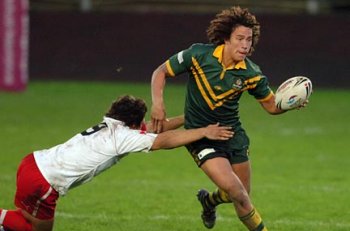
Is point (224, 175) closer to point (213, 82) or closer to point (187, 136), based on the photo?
point (187, 136)

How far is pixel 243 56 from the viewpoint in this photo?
27.6 ft

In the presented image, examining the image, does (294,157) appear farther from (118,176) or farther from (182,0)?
(182,0)

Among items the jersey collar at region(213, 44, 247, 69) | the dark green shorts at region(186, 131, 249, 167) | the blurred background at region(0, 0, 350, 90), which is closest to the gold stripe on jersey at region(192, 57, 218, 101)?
the jersey collar at region(213, 44, 247, 69)

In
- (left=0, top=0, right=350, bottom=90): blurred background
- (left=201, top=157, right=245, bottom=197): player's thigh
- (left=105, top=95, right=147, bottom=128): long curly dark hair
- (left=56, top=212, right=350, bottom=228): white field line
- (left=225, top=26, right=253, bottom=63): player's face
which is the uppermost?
(left=225, top=26, right=253, bottom=63): player's face

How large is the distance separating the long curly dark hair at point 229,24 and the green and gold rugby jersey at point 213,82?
10 cm

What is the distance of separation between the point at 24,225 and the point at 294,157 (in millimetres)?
7261

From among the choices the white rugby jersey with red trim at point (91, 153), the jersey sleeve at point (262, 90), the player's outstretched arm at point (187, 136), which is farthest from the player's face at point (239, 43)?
the white rugby jersey with red trim at point (91, 153)

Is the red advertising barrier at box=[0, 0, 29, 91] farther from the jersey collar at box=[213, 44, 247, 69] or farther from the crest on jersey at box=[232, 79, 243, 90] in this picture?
the crest on jersey at box=[232, 79, 243, 90]

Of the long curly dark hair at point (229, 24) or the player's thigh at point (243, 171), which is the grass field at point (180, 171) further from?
the long curly dark hair at point (229, 24)

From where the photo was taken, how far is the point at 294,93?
841cm

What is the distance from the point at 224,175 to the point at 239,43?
114 centimetres

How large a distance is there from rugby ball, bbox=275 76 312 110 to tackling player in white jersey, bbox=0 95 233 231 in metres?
0.59

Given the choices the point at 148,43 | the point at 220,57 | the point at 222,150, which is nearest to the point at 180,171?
the point at 222,150

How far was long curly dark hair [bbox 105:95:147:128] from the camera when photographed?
8.15 metres
